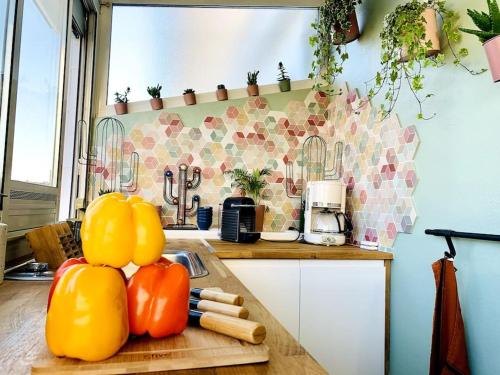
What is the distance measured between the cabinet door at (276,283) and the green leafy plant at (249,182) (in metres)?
0.84

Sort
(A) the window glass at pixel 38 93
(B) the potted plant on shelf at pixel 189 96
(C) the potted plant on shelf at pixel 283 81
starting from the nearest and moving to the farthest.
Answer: (A) the window glass at pixel 38 93 < (B) the potted plant on shelf at pixel 189 96 < (C) the potted plant on shelf at pixel 283 81

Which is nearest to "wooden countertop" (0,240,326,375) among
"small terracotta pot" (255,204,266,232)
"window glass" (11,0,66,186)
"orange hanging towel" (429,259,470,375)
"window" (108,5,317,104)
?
"window glass" (11,0,66,186)

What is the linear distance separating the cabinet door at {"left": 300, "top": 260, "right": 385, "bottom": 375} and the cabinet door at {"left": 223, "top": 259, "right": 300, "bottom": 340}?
0.04 meters

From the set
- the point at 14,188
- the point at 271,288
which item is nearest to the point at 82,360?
the point at 14,188

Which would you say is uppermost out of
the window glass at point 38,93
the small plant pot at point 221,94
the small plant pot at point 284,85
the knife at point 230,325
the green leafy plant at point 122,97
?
the small plant pot at point 284,85

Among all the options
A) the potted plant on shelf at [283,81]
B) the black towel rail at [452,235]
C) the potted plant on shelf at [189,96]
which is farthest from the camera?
the potted plant on shelf at [283,81]

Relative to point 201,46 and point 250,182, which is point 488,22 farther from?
point 201,46

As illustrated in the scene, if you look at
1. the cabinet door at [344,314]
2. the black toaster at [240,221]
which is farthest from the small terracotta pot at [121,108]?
the cabinet door at [344,314]

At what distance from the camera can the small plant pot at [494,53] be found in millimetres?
1204

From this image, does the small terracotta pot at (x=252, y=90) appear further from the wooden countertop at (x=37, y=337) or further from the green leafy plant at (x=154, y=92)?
the wooden countertop at (x=37, y=337)

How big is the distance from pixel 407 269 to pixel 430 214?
0.32m

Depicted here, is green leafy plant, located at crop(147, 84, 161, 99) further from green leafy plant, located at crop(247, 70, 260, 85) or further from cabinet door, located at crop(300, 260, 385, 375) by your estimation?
cabinet door, located at crop(300, 260, 385, 375)

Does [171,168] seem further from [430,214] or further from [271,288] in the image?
[430,214]

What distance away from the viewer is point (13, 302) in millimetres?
856
